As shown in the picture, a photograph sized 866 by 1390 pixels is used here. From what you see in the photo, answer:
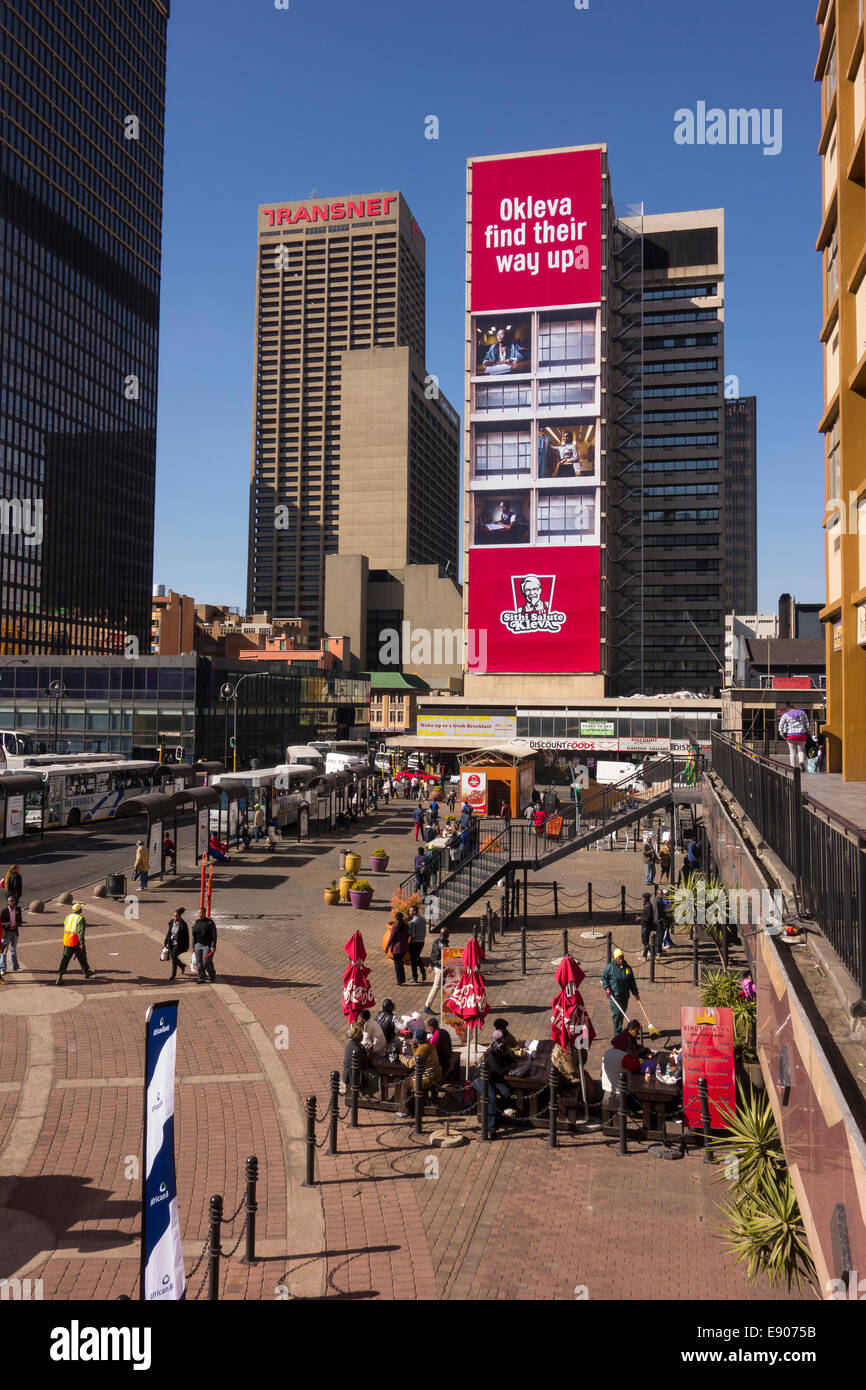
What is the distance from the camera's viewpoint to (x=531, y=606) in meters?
93.1

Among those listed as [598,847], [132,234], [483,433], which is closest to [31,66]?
[132,234]

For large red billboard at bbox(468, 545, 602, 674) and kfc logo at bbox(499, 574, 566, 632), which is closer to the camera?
large red billboard at bbox(468, 545, 602, 674)

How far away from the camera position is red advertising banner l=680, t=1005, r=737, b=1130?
37.9ft

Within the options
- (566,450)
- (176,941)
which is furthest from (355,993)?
(566,450)

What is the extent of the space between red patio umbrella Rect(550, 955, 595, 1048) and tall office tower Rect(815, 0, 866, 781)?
34.5 feet

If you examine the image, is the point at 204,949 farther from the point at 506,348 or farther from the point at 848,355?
the point at 506,348

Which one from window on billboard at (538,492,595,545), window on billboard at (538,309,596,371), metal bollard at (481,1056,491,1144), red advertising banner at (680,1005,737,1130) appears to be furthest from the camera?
window on billboard at (538,309,596,371)

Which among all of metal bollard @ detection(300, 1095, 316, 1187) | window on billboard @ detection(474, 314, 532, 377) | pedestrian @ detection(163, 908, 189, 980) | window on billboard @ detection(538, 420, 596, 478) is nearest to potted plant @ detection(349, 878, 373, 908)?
pedestrian @ detection(163, 908, 189, 980)

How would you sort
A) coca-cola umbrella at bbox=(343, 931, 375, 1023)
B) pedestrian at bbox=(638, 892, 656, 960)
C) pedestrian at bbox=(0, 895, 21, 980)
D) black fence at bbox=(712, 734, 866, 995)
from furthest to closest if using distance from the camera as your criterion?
pedestrian at bbox=(638, 892, 656, 960) → pedestrian at bbox=(0, 895, 21, 980) → coca-cola umbrella at bbox=(343, 931, 375, 1023) → black fence at bbox=(712, 734, 866, 995)

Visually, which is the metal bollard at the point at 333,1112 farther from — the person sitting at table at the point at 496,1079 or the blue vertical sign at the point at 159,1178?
the blue vertical sign at the point at 159,1178

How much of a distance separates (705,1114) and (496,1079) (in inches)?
107

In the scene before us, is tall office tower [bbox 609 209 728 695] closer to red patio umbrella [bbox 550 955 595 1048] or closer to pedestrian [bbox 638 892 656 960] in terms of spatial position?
pedestrian [bbox 638 892 656 960]

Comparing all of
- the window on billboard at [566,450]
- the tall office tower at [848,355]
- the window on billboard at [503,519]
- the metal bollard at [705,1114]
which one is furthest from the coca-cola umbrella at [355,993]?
the window on billboard at [566,450]
